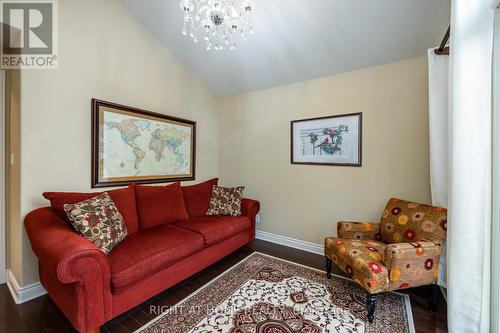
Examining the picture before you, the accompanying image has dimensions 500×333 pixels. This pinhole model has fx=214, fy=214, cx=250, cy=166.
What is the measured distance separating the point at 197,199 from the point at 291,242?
148 centimetres

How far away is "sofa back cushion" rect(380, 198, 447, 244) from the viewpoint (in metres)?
1.81

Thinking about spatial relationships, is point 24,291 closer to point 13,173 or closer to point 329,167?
point 13,173

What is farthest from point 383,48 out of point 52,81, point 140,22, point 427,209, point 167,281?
point 52,81

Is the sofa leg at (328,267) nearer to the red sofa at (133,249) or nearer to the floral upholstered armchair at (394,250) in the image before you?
the floral upholstered armchair at (394,250)

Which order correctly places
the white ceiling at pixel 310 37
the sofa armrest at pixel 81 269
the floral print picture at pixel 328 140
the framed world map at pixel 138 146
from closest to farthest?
the sofa armrest at pixel 81 269, the white ceiling at pixel 310 37, the framed world map at pixel 138 146, the floral print picture at pixel 328 140

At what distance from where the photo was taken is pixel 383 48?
2.26 m

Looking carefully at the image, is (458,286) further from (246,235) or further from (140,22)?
(140,22)

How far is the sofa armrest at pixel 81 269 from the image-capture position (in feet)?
4.11

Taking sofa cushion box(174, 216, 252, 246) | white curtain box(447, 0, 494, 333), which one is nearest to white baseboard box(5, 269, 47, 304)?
sofa cushion box(174, 216, 252, 246)

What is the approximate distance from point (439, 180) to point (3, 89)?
13.5ft

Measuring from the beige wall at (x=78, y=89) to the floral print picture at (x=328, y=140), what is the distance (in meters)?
1.94

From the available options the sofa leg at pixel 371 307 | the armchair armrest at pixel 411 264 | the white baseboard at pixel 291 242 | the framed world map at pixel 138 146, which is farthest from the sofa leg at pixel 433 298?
the framed world map at pixel 138 146

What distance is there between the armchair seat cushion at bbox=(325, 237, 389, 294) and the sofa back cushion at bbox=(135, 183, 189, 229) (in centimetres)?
176

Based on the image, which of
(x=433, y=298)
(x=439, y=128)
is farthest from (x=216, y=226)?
(x=439, y=128)
